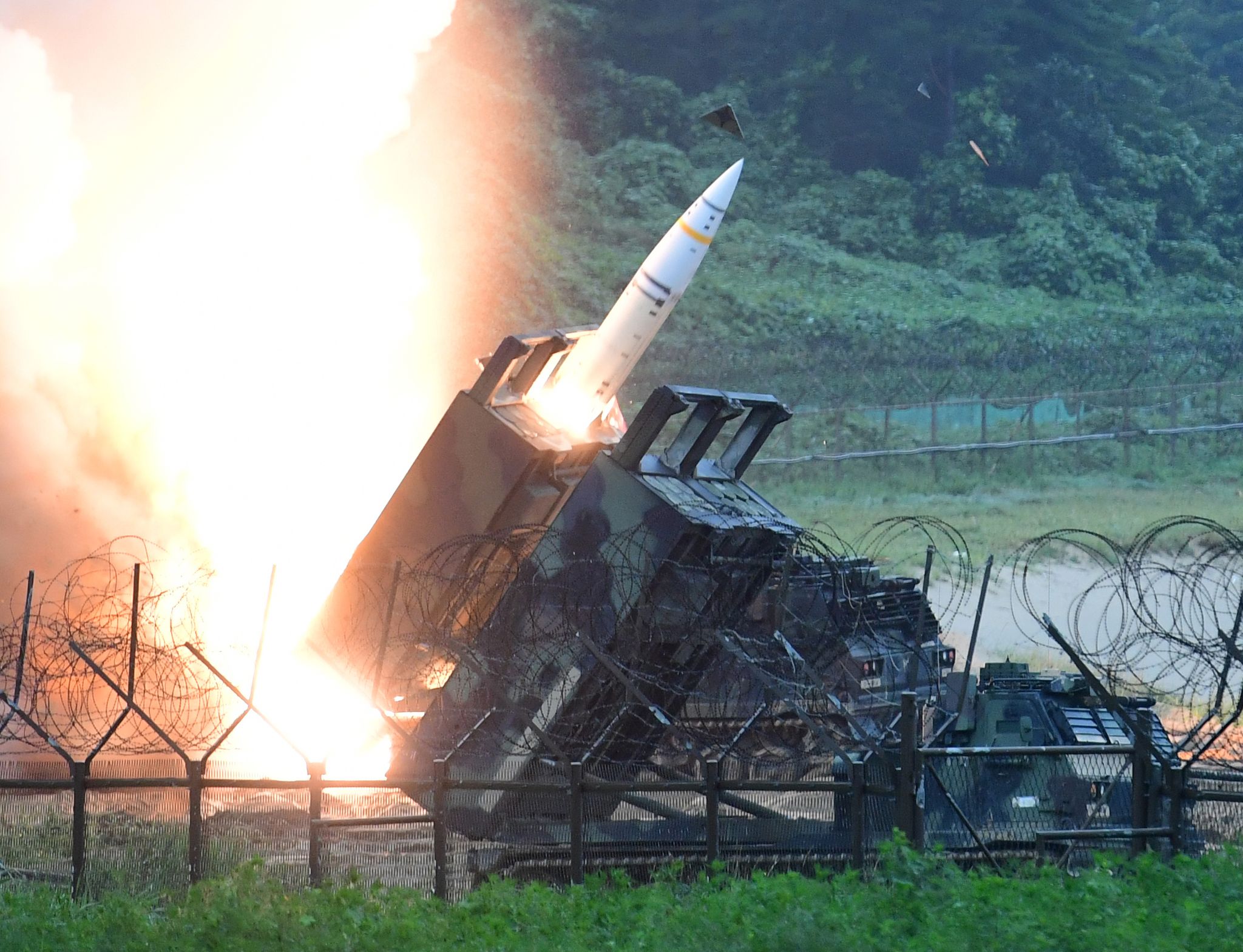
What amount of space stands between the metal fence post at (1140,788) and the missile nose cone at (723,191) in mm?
8198

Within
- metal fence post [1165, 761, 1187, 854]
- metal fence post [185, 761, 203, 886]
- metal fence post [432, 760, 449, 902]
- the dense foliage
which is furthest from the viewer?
the dense foliage

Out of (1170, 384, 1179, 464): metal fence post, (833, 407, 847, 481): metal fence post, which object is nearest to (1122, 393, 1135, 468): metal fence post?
(1170, 384, 1179, 464): metal fence post

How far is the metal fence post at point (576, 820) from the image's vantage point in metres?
10.0

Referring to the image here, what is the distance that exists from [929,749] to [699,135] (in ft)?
126

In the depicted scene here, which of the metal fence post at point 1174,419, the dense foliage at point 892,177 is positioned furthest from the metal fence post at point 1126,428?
the dense foliage at point 892,177

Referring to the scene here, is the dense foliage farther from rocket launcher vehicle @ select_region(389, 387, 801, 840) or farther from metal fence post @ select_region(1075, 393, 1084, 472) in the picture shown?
rocket launcher vehicle @ select_region(389, 387, 801, 840)

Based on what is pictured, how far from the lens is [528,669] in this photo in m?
12.9

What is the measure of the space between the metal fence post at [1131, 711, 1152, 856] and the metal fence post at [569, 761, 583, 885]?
3.20m

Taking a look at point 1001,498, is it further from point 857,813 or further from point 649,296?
point 857,813

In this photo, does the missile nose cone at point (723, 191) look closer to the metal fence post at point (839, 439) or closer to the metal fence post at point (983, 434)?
the metal fence post at point (983, 434)

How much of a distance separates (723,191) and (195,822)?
346 inches

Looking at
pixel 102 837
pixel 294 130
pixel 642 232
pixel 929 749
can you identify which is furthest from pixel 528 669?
pixel 642 232

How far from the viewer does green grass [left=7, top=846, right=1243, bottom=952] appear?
299 inches

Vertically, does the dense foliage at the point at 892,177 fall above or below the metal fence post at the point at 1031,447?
above
